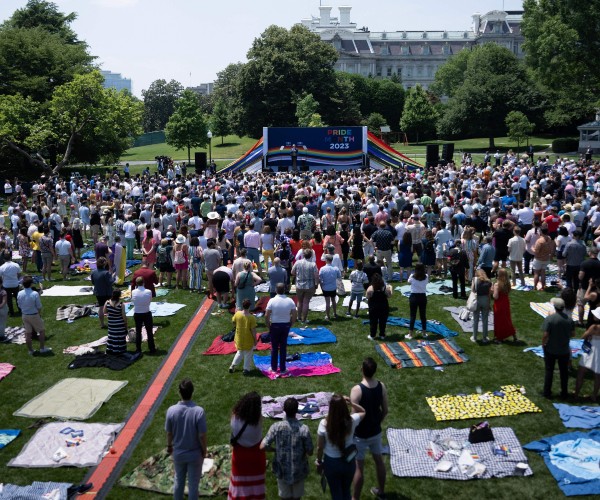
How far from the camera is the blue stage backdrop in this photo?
132 ft

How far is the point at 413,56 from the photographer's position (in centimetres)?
12419

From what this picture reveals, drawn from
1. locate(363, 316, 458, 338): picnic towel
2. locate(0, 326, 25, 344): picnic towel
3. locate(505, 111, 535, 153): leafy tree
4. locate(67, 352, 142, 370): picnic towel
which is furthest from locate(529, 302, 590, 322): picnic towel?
locate(505, 111, 535, 153): leafy tree

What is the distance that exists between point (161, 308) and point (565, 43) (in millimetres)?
38602

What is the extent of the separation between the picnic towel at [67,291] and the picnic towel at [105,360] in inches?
196

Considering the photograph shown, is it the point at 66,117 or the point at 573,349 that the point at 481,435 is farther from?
the point at 66,117

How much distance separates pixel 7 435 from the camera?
29.3 ft

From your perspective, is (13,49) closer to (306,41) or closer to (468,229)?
(306,41)

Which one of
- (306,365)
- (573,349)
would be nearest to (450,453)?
(306,365)

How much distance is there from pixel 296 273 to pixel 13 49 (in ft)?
147

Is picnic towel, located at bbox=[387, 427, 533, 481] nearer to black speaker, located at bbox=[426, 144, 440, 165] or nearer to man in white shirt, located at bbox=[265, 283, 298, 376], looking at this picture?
man in white shirt, located at bbox=[265, 283, 298, 376]

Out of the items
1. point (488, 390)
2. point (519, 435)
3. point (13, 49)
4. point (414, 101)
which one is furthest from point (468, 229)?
point (414, 101)

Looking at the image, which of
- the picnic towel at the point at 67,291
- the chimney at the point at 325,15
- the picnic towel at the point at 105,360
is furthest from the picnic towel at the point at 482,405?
the chimney at the point at 325,15

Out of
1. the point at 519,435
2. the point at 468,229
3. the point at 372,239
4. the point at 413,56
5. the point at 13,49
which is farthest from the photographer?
the point at 413,56

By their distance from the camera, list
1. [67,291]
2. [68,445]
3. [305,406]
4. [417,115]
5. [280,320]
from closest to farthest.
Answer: [68,445], [305,406], [280,320], [67,291], [417,115]
